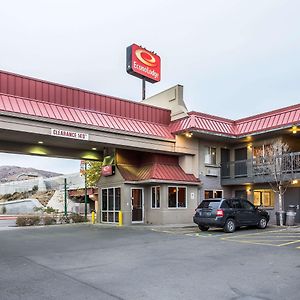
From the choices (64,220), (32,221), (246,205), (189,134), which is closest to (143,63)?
(189,134)

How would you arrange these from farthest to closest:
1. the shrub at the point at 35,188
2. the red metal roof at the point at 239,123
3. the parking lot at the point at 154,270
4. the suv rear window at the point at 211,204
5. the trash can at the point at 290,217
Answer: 1. the shrub at the point at 35,188
2. the red metal roof at the point at 239,123
3. the trash can at the point at 290,217
4. the suv rear window at the point at 211,204
5. the parking lot at the point at 154,270

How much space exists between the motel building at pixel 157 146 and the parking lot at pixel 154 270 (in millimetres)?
7891

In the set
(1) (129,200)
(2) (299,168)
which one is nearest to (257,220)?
(2) (299,168)

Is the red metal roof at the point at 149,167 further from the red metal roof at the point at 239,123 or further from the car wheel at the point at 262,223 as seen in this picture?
the car wheel at the point at 262,223

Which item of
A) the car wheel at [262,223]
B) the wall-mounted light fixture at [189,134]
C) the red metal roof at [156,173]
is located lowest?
the car wheel at [262,223]

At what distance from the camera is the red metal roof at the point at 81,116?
18094 millimetres

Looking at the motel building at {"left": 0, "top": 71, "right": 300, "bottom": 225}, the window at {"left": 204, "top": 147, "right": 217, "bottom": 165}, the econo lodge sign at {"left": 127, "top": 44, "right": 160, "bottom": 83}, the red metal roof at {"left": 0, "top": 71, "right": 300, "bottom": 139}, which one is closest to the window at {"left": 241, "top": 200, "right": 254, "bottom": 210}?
the motel building at {"left": 0, "top": 71, "right": 300, "bottom": 225}

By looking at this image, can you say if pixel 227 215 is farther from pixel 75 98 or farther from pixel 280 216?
pixel 75 98

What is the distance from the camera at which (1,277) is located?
27.7 ft

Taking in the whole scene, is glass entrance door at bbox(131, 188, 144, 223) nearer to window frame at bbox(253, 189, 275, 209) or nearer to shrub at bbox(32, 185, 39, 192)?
window frame at bbox(253, 189, 275, 209)

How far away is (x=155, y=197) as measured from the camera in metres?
24.1

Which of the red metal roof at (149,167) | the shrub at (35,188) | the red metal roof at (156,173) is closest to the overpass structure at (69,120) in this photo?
the red metal roof at (149,167)

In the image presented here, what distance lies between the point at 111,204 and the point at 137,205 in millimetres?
1967

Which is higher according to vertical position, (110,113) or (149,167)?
(110,113)
